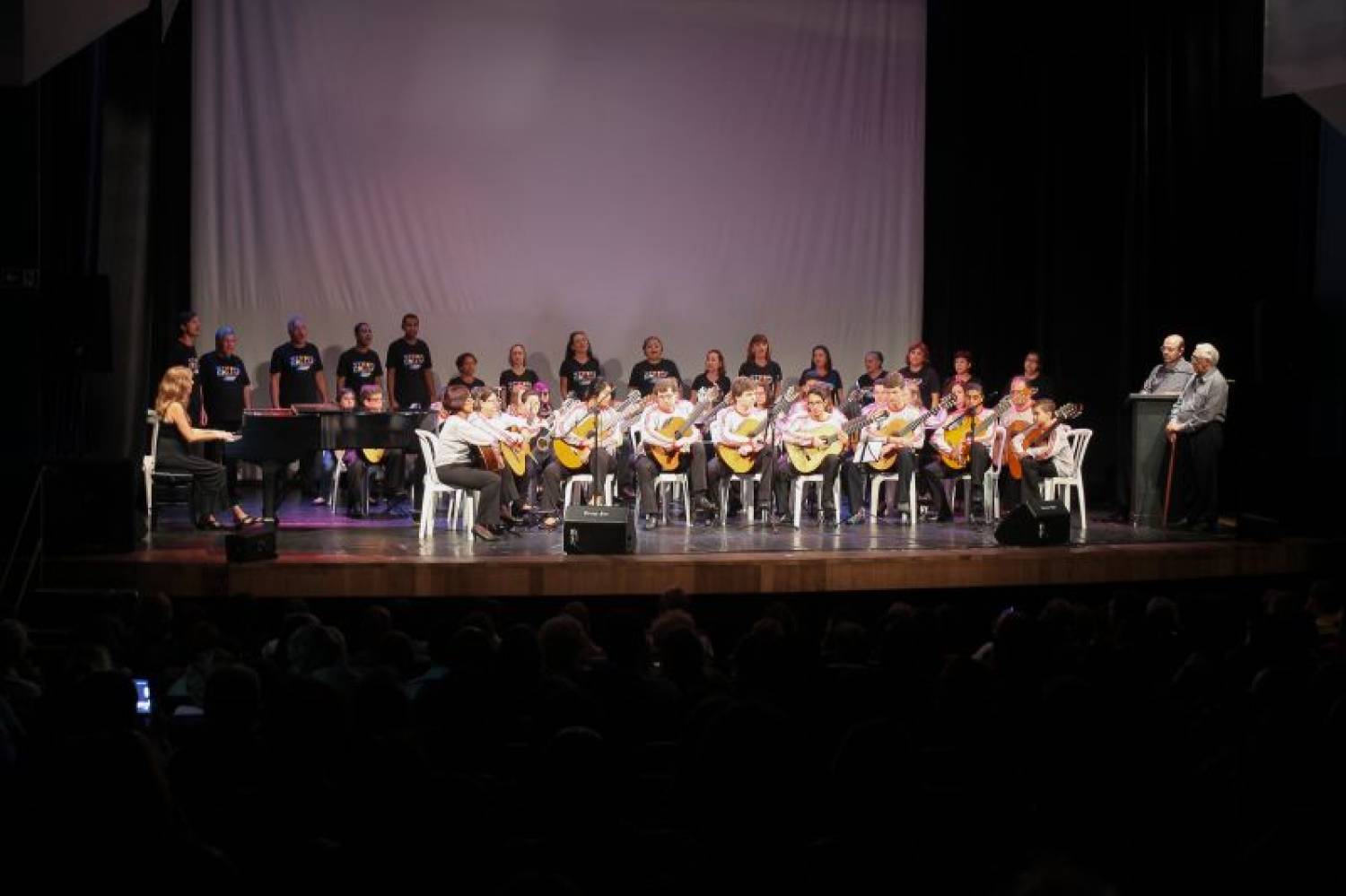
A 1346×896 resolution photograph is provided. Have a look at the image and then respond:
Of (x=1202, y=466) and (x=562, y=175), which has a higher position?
(x=562, y=175)

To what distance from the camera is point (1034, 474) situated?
35.0ft

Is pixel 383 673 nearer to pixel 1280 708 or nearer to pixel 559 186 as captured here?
pixel 1280 708

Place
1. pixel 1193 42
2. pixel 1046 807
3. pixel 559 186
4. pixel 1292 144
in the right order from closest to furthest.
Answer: pixel 1046 807, pixel 1292 144, pixel 1193 42, pixel 559 186

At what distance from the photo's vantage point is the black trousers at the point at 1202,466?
10.3 metres

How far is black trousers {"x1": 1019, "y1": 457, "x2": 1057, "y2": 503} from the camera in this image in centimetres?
1066

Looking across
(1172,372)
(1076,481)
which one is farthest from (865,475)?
(1172,372)

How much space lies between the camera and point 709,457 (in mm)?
11078

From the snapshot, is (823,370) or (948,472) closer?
(948,472)

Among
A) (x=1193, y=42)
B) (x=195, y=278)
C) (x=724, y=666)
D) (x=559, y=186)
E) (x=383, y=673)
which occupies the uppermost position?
(x=1193, y=42)

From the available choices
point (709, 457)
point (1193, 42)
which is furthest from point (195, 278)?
point (1193, 42)

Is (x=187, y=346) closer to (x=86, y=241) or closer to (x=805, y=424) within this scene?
(x=86, y=241)

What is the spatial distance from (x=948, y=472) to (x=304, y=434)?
4.92 metres

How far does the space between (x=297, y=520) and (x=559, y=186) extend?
15.0 feet

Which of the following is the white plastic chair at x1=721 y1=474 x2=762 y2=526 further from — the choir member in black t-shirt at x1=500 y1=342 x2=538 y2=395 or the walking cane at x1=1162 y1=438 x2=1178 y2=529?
the walking cane at x1=1162 y1=438 x2=1178 y2=529
